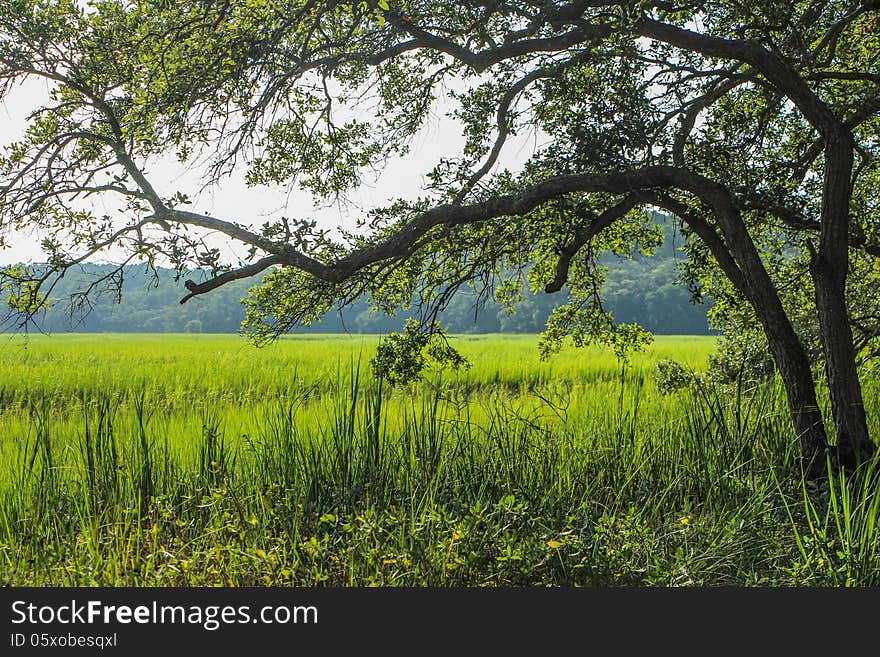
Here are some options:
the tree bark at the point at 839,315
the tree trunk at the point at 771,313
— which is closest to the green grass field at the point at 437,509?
the tree trunk at the point at 771,313

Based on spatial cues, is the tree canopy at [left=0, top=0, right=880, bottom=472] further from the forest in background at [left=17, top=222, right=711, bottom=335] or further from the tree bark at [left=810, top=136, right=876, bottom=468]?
the forest in background at [left=17, top=222, right=711, bottom=335]

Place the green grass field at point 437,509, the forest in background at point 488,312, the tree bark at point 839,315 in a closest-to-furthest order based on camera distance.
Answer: the green grass field at point 437,509, the tree bark at point 839,315, the forest in background at point 488,312

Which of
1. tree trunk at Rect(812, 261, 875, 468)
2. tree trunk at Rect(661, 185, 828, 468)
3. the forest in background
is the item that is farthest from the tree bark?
the forest in background

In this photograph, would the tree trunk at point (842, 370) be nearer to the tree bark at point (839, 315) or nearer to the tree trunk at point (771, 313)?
the tree bark at point (839, 315)

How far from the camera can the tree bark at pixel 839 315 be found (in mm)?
5629

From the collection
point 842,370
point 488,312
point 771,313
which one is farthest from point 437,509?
point 488,312

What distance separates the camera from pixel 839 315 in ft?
18.7

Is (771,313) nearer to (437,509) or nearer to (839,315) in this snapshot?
(839,315)

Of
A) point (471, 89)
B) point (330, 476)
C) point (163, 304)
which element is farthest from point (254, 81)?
point (163, 304)

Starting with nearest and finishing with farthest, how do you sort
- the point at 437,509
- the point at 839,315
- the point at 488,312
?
the point at 437,509, the point at 839,315, the point at 488,312

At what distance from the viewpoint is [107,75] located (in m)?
5.60

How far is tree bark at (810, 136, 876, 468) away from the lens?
18.5 ft

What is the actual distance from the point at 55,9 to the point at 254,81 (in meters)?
1.81

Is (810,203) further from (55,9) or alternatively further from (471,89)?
(55,9)
